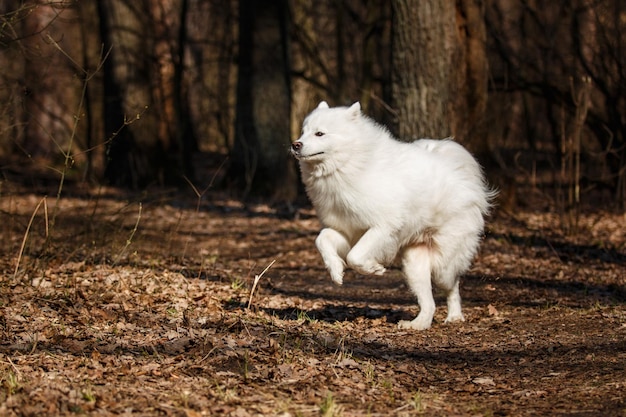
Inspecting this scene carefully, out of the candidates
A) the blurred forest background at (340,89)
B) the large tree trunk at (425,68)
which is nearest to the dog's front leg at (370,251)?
the blurred forest background at (340,89)

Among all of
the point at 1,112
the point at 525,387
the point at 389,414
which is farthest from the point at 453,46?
the point at 389,414

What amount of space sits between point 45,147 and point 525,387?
19.5 meters

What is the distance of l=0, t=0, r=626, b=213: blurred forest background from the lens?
451 inches

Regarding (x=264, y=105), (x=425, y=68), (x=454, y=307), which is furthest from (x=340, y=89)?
(x=454, y=307)

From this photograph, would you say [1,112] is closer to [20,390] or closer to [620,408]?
[20,390]

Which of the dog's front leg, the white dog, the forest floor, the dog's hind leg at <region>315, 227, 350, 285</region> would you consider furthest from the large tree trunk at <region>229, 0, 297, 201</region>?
the dog's front leg

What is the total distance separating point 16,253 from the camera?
9656 mm

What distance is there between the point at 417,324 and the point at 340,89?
13.5 m

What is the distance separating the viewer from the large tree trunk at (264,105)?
55.3 ft

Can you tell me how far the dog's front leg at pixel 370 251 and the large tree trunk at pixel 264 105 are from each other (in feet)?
31.7

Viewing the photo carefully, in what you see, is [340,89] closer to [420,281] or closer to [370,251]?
[420,281]

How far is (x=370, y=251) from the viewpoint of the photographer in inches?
278

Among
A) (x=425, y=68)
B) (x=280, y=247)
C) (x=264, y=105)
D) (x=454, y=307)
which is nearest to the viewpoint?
(x=454, y=307)

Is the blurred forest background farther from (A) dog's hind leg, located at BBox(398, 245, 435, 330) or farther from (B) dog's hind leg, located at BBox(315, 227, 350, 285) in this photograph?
(A) dog's hind leg, located at BBox(398, 245, 435, 330)
